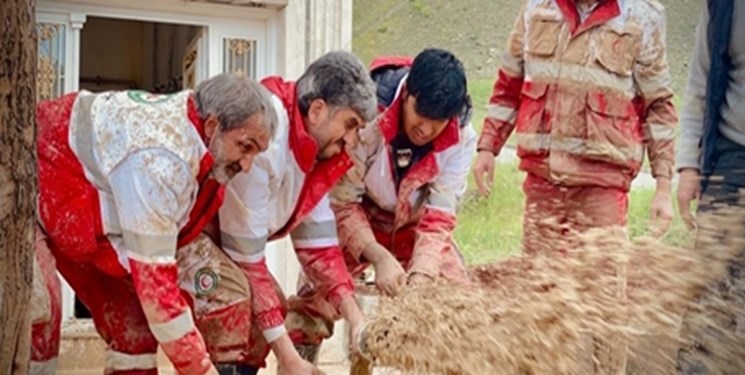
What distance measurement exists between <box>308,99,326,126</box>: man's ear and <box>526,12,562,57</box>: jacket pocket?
4.02 feet

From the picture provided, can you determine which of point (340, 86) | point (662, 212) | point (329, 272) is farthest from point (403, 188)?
point (662, 212)

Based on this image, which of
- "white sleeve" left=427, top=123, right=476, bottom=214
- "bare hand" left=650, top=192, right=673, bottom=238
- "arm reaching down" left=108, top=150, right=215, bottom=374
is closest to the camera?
"arm reaching down" left=108, top=150, right=215, bottom=374

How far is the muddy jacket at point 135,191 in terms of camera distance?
3279 millimetres

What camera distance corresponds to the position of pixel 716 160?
407cm

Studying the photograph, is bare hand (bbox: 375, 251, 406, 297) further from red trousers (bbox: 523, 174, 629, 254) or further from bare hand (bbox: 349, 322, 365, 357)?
red trousers (bbox: 523, 174, 629, 254)

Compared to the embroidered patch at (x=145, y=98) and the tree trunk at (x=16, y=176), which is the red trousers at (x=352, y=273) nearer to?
the embroidered patch at (x=145, y=98)

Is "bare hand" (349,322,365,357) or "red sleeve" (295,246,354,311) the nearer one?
"bare hand" (349,322,365,357)

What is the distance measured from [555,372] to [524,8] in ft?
6.92

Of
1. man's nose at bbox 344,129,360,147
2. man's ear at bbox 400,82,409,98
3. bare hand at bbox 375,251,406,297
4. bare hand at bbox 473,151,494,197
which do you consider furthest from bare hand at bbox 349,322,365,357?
bare hand at bbox 473,151,494,197

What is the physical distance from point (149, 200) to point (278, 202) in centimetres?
89

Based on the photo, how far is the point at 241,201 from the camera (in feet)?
13.0

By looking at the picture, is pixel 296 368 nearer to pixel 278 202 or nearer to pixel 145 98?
pixel 278 202

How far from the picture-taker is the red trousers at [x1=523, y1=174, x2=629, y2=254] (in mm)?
4684

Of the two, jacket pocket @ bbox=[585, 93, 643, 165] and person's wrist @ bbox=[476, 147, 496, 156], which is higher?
jacket pocket @ bbox=[585, 93, 643, 165]
